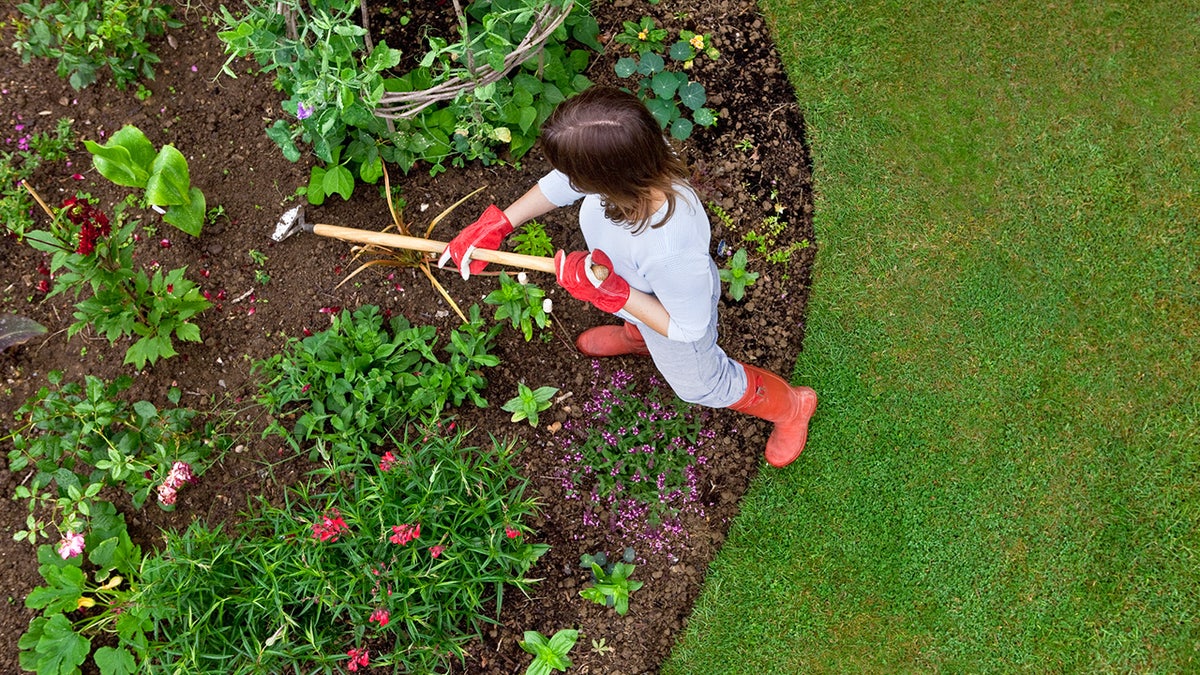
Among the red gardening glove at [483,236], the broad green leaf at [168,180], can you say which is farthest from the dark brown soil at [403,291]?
the red gardening glove at [483,236]

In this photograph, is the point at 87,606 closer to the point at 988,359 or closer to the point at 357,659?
the point at 357,659

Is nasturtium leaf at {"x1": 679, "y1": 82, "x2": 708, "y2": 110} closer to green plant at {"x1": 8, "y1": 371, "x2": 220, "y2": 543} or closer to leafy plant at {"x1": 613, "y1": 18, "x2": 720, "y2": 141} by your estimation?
leafy plant at {"x1": 613, "y1": 18, "x2": 720, "y2": 141}

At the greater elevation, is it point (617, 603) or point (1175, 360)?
point (1175, 360)

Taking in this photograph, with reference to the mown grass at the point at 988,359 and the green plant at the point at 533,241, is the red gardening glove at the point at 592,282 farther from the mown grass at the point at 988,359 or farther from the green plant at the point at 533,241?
the mown grass at the point at 988,359

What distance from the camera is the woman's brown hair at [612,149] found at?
1779 mm

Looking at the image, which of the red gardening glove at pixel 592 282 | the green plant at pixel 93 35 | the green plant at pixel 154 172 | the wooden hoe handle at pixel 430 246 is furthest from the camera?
the green plant at pixel 93 35

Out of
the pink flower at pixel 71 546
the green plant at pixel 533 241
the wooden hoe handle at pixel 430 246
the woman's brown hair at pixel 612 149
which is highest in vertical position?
the woman's brown hair at pixel 612 149

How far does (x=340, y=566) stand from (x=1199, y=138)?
3529 mm

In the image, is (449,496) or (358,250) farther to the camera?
(358,250)

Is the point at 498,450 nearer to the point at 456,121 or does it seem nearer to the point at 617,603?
the point at 617,603

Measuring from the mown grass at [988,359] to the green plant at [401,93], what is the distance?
105cm

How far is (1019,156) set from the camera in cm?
311

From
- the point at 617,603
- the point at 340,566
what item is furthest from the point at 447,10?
the point at 617,603

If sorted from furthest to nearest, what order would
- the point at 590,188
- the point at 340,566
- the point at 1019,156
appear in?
the point at 1019,156 < the point at 340,566 < the point at 590,188
